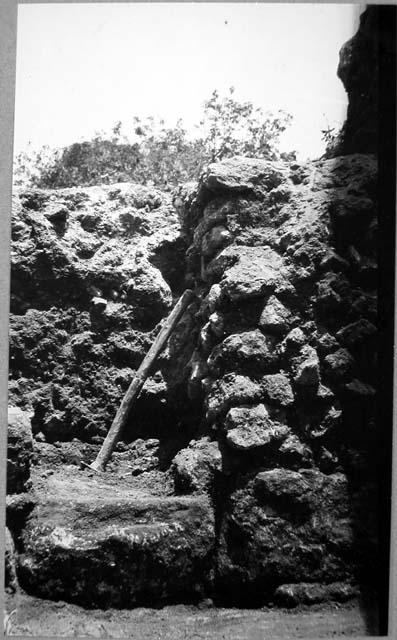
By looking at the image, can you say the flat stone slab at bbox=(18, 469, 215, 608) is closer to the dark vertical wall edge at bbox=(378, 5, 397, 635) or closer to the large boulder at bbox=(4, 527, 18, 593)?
the large boulder at bbox=(4, 527, 18, 593)

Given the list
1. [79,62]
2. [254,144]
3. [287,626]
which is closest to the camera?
[287,626]

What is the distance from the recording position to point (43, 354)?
8.39 feet

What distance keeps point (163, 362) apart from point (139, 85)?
1596 mm

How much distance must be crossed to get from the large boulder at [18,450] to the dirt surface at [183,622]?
505mm

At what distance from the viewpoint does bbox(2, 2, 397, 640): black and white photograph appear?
2168mm

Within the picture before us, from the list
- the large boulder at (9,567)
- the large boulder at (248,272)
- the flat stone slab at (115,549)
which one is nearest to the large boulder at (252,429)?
the flat stone slab at (115,549)

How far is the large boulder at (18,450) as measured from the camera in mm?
2225

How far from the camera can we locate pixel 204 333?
2682mm

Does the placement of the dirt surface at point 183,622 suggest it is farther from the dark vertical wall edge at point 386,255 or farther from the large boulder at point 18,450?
the large boulder at point 18,450

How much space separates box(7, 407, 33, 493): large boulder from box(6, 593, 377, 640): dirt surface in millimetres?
505

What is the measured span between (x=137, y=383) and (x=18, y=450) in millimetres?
736

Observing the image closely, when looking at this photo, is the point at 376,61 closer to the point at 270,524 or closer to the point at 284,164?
the point at 284,164

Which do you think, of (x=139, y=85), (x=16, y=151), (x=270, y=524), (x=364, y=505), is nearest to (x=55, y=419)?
(x=270, y=524)

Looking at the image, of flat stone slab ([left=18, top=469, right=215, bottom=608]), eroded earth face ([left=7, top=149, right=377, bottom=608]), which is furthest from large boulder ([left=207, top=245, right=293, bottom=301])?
flat stone slab ([left=18, top=469, right=215, bottom=608])
